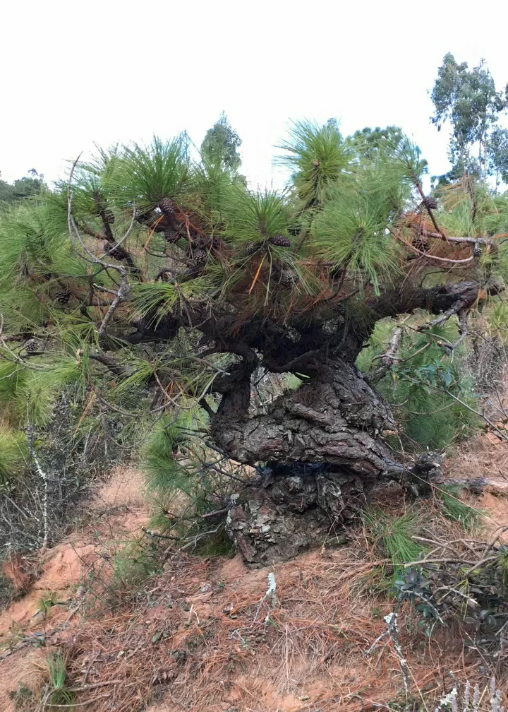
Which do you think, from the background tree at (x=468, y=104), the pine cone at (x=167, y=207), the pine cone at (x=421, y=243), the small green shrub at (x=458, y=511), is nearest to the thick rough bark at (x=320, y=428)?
the small green shrub at (x=458, y=511)

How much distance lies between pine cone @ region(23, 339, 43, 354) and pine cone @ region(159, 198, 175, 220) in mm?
660

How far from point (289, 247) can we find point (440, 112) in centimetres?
1437

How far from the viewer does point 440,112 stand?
14.1 m

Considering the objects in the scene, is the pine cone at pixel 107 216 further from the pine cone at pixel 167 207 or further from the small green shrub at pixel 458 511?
the small green shrub at pixel 458 511

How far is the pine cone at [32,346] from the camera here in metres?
1.94

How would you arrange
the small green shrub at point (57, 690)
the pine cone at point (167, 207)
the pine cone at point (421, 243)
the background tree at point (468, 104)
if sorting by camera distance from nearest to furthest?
1. the pine cone at point (167, 207)
2. the pine cone at point (421, 243)
3. the small green shrub at point (57, 690)
4. the background tree at point (468, 104)

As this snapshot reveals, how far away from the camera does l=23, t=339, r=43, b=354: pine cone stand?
194cm

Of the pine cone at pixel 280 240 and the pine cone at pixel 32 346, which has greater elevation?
the pine cone at pixel 280 240

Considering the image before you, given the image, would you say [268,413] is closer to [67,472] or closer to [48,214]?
[48,214]

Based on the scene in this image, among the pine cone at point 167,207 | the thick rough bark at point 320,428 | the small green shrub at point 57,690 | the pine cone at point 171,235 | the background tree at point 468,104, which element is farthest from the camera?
the background tree at point 468,104

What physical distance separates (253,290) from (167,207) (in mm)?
435

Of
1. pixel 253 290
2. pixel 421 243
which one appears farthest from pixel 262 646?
pixel 421 243

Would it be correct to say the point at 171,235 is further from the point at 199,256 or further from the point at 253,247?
the point at 253,247

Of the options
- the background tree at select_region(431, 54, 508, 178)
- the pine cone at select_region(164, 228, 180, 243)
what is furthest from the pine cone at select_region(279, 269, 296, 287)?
the background tree at select_region(431, 54, 508, 178)
